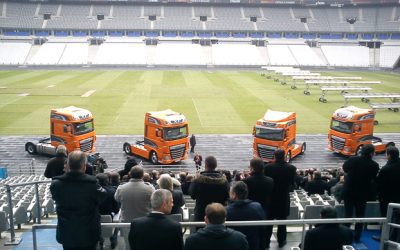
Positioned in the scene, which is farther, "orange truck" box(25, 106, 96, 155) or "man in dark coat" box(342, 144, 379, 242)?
"orange truck" box(25, 106, 96, 155)

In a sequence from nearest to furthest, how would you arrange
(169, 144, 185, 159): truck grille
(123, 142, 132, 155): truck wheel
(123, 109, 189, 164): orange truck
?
(123, 109, 189, 164): orange truck → (169, 144, 185, 159): truck grille → (123, 142, 132, 155): truck wheel

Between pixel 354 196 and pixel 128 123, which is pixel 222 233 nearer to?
pixel 354 196

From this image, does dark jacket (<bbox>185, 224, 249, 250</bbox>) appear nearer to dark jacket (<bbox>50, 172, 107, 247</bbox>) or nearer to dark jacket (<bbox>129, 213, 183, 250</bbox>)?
dark jacket (<bbox>129, 213, 183, 250</bbox>)

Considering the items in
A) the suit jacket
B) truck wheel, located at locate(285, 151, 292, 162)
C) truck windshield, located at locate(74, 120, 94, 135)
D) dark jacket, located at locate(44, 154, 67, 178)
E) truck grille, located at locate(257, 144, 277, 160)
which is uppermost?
the suit jacket

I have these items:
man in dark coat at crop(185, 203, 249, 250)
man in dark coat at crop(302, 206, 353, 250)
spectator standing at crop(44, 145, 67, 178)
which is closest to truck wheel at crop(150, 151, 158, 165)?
spectator standing at crop(44, 145, 67, 178)

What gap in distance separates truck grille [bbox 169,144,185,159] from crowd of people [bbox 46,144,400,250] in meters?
11.4

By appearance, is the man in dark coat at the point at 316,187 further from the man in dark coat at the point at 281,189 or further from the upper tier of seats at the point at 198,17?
the upper tier of seats at the point at 198,17

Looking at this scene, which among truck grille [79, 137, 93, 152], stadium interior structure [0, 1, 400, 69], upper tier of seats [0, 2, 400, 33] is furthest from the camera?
upper tier of seats [0, 2, 400, 33]

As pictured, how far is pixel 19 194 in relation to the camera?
11.6 m

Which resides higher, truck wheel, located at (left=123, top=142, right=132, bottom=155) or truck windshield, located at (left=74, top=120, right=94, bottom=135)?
truck windshield, located at (left=74, top=120, right=94, bottom=135)

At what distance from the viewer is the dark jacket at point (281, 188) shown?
7.23 meters

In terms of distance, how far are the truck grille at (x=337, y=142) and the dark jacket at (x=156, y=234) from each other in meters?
18.8

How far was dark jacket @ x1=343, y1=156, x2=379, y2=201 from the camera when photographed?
735 centimetres

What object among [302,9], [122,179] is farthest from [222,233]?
[302,9]
